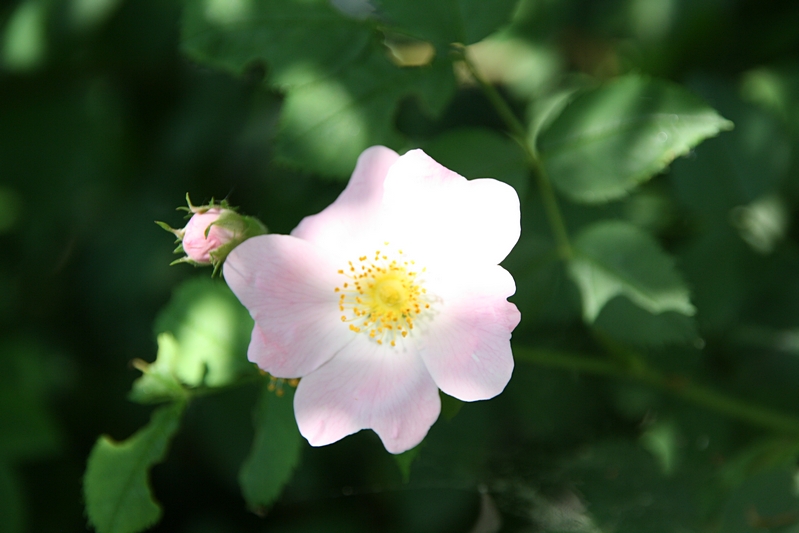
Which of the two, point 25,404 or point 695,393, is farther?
point 25,404

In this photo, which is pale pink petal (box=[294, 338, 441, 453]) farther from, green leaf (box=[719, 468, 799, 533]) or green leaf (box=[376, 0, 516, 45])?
green leaf (box=[719, 468, 799, 533])

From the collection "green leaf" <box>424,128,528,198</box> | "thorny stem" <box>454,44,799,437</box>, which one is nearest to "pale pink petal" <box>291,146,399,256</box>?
"green leaf" <box>424,128,528,198</box>

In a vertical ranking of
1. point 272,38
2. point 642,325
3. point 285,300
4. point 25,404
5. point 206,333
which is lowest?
point 25,404

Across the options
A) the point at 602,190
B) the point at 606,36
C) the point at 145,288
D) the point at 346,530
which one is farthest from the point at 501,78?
the point at 346,530

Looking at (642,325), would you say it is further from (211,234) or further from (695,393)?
(211,234)

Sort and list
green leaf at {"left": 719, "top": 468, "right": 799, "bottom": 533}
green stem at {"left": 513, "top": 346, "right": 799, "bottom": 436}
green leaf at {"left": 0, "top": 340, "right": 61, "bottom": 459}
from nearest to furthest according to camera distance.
Result: green leaf at {"left": 719, "top": 468, "right": 799, "bottom": 533} → green stem at {"left": 513, "top": 346, "right": 799, "bottom": 436} → green leaf at {"left": 0, "top": 340, "right": 61, "bottom": 459}

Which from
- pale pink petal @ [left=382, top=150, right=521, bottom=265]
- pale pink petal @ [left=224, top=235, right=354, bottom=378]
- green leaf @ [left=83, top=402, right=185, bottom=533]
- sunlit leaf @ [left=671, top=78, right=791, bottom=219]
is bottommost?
green leaf @ [left=83, top=402, right=185, bottom=533]

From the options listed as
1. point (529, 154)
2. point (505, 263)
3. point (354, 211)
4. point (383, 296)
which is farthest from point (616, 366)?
point (354, 211)

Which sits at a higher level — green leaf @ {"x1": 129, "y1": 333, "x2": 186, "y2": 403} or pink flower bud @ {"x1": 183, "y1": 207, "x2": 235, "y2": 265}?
pink flower bud @ {"x1": 183, "y1": 207, "x2": 235, "y2": 265}
